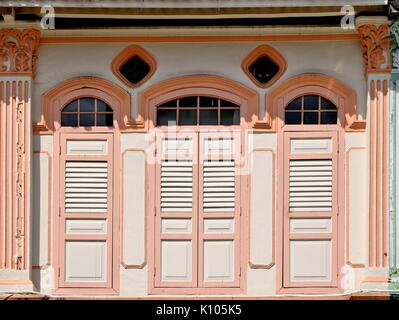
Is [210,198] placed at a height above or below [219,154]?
below

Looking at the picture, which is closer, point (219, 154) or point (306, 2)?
point (306, 2)

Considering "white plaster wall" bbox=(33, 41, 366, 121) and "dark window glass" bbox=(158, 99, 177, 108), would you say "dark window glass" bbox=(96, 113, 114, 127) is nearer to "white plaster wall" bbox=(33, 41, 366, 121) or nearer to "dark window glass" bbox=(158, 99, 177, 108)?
"white plaster wall" bbox=(33, 41, 366, 121)

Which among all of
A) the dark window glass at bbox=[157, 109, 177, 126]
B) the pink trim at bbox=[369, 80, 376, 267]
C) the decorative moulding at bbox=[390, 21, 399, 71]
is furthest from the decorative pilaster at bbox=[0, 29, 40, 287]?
the decorative moulding at bbox=[390, 21, 399, 71]

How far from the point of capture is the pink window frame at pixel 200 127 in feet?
23.4

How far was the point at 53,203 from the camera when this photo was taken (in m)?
7.19

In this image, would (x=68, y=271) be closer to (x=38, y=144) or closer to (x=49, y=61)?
(x=38, y=144)

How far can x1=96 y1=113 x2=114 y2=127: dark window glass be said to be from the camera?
723 centimetres

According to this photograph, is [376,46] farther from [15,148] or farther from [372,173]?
[15,148]

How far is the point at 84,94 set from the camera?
7207mm

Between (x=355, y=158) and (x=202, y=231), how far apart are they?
5.43 ft

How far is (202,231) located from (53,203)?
149 centimetres

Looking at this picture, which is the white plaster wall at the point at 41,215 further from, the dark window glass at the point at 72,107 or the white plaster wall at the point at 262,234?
the white plaster wall at the point at 262,234
